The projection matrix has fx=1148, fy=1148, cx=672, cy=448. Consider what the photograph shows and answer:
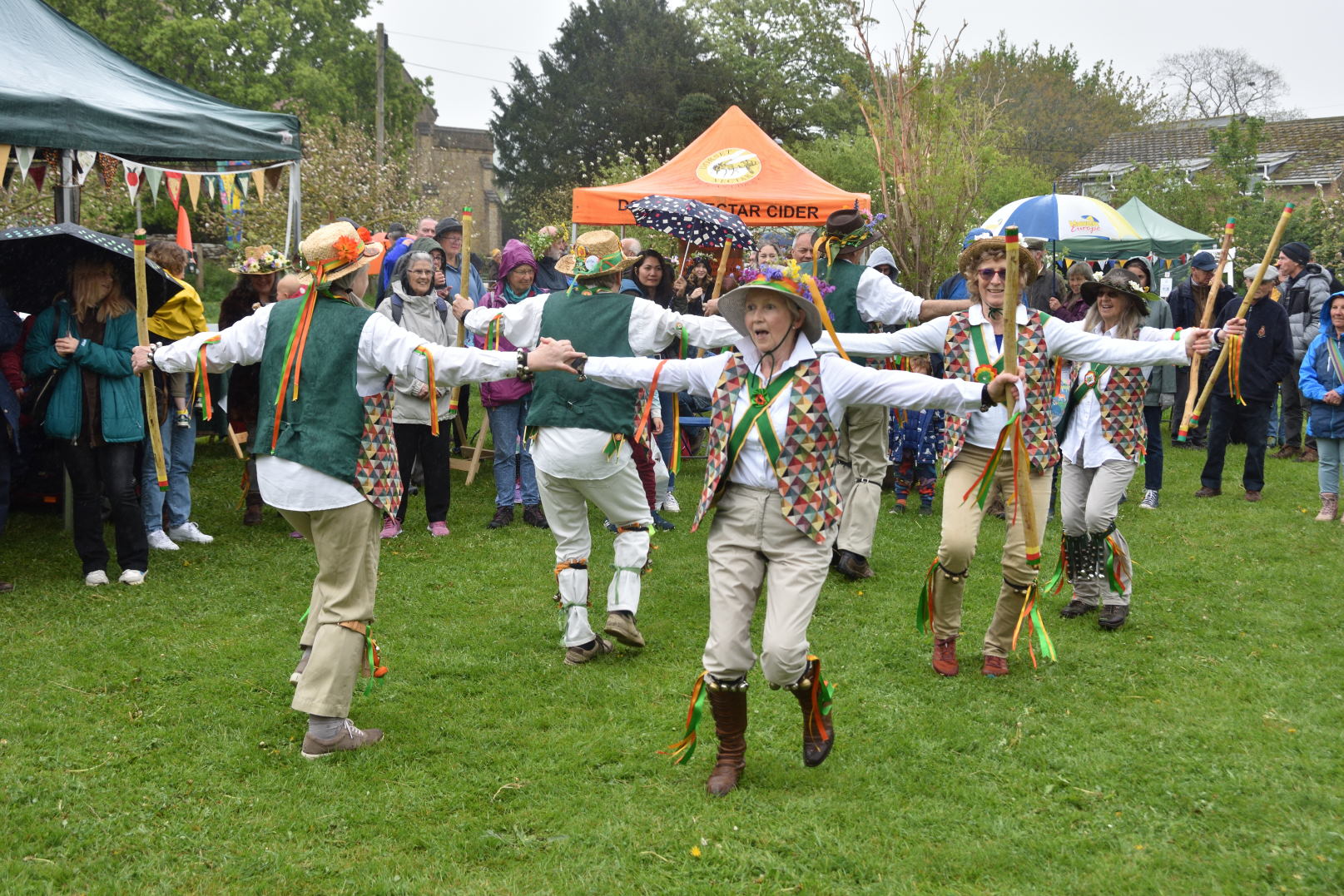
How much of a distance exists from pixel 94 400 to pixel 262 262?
1.62 m

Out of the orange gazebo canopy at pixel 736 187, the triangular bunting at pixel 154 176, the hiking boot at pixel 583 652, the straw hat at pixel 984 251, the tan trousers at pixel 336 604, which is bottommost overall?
the hiking boot at pixel 583 652

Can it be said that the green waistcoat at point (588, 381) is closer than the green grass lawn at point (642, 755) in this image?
No

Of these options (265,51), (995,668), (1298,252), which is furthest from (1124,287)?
(265,51)

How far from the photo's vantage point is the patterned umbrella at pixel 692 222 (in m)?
10.1

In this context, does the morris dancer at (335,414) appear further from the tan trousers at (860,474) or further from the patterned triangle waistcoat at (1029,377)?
the tan trousers at (860,474)

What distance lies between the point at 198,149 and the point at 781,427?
6.33 meters

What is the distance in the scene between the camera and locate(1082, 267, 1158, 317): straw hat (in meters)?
6.32

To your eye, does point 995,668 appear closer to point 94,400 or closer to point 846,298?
point 846,298

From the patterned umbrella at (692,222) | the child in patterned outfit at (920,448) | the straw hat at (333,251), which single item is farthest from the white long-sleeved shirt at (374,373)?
the child in patterned outfit at (920,448)

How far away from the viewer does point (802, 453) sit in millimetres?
4402

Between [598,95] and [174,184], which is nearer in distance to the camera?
[174,184]

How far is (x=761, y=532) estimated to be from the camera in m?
4.47

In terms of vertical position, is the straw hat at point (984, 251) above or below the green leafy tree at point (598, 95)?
below

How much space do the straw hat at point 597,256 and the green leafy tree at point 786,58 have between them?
133ft
